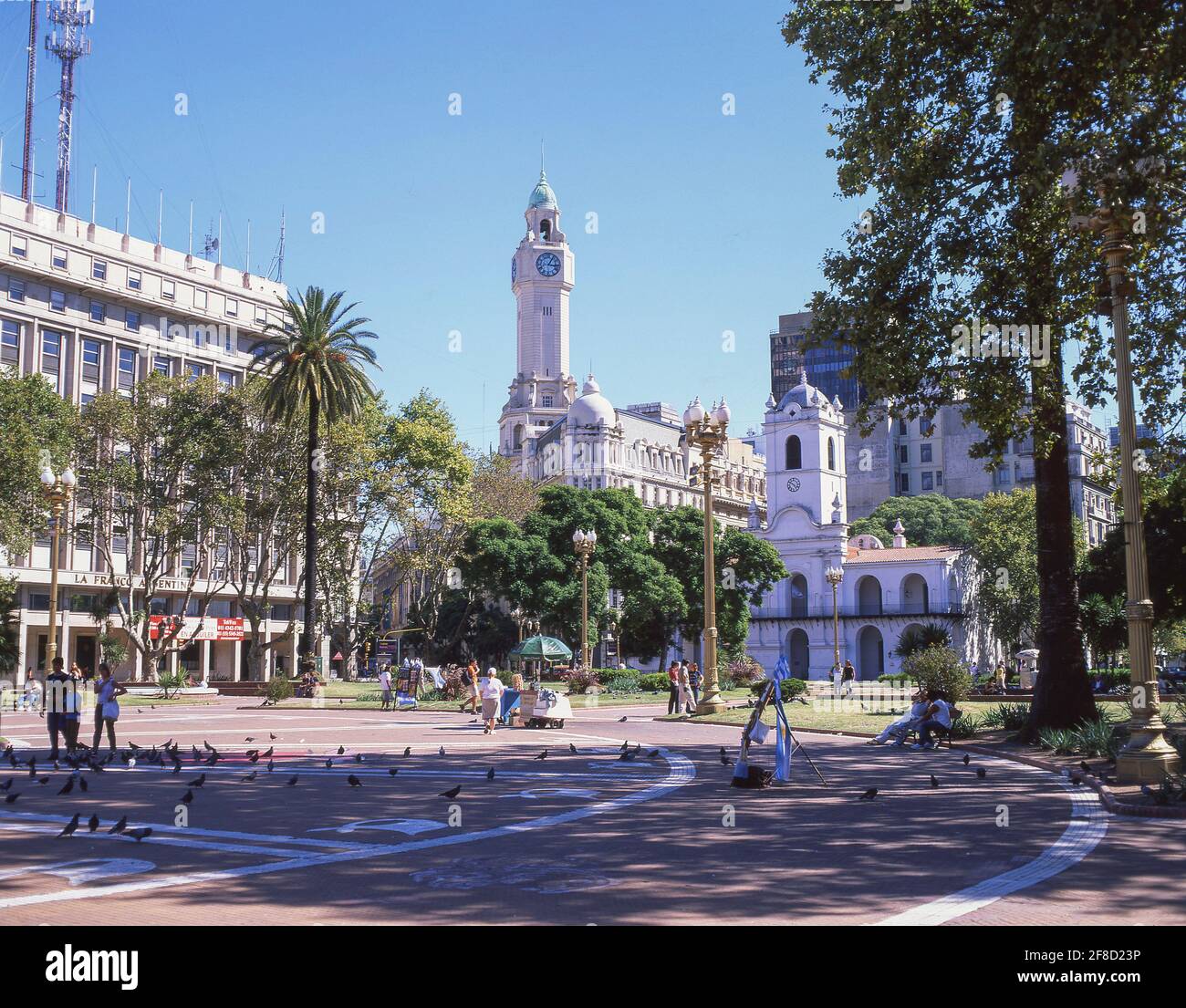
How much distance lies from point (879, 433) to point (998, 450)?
106146mm

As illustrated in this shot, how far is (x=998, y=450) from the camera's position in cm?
1905

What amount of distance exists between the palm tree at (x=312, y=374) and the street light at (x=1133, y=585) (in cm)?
3195

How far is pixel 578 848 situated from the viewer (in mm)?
9234

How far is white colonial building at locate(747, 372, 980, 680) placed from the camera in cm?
7469

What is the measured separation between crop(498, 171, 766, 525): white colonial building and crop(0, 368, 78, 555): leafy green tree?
62579 mm

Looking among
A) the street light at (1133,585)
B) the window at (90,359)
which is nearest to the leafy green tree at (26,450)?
the window at (90,359)

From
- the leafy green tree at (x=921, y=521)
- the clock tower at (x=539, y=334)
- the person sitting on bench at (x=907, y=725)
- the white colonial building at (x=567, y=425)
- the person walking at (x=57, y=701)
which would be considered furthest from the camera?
the clock tower at (x=539, y=334)

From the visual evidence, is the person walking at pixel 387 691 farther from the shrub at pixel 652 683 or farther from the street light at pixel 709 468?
the shrub at pixel 652 683

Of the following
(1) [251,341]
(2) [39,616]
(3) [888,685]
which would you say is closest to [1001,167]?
(3) [888,685]

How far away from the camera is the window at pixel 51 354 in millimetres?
61750

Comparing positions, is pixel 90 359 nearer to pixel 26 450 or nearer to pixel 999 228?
pixel 26 450

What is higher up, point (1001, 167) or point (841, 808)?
point (1001, 167)

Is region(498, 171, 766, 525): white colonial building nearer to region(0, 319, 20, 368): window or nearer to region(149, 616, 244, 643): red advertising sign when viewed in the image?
region(149, 616, 244, 643): red advertising sign

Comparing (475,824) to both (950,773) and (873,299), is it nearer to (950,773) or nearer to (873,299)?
(950,773)
